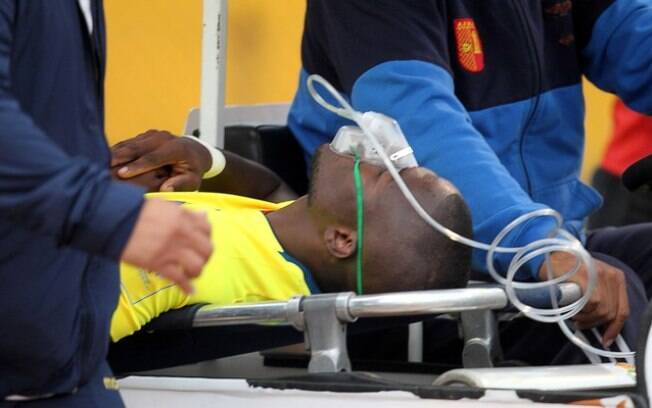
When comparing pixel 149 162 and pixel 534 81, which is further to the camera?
pixel 534 81

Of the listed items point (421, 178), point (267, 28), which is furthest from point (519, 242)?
point (267, 28)

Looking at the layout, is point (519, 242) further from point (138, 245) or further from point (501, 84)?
point (138, 245)

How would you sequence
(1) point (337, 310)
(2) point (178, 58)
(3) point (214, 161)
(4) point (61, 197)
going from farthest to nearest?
1. (2) point (178, 58)
2. (3) point (214, 161)
3. (1) point (337, 310)
4. (4) point (61, 197)

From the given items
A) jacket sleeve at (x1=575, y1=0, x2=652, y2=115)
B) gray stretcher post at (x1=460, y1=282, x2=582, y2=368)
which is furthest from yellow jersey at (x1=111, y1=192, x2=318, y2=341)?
jacket sleeve at (x1=575, y1=0, x2=652, y2=115)

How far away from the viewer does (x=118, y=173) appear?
2.09m

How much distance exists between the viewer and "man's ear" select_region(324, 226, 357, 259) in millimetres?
1901

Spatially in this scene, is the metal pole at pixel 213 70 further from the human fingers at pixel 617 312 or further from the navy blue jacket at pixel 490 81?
the human fingers at pixel 617 312

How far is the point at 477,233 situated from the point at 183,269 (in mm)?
971

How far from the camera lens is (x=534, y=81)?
94.7 inches

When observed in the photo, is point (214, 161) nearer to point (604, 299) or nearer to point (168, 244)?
point (604, 299)

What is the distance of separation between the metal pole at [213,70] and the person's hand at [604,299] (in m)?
0.87

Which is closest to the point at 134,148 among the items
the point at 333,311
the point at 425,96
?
the point at 425,96

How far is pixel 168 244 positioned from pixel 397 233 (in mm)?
784

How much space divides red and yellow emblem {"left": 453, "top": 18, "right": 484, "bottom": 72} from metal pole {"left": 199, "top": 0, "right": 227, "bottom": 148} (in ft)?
1.67
